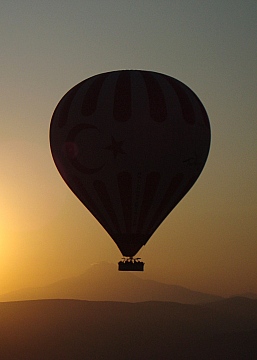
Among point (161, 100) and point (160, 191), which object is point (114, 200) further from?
point (161, 100)

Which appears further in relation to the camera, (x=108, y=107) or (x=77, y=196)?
(x=77, y=196)

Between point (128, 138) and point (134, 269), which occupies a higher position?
point (128, 138)

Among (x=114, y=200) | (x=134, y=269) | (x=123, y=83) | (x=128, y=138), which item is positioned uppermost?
(x=123, y=83)

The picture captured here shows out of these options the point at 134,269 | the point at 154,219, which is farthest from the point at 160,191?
the point at 134,269

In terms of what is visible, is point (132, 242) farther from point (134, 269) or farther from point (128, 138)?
point (128, 138)

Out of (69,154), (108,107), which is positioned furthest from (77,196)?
(108,107)

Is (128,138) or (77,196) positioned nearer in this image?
(128,138)
